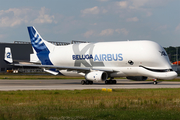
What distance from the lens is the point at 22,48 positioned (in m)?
124

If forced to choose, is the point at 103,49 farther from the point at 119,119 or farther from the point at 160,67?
the point at 119,119

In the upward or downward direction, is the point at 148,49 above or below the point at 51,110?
above

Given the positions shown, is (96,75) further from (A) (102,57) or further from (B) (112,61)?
(A) (102,57)

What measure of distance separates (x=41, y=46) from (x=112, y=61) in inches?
576

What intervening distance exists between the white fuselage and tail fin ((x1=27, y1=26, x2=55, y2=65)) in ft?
12.8

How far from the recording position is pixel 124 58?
4009 centimetres

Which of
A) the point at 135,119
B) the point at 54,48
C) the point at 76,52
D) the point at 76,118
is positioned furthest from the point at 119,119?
the point at 54,48

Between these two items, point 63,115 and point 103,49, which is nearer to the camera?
point 63,115

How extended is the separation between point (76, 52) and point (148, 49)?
1177 cm

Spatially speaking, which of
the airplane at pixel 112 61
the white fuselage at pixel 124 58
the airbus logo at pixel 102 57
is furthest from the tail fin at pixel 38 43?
the airbus logo at pixel 102 57

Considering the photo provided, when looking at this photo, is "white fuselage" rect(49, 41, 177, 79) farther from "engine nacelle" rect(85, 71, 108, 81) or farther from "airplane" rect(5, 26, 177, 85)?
"engine nacelle" rect(85, 71, 108, 81)

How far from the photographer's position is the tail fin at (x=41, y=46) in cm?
4944

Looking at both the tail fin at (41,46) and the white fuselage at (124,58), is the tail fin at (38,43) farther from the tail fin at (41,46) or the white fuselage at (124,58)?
the white fuselage at (124,58)

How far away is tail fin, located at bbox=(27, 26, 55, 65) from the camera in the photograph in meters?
49.4
